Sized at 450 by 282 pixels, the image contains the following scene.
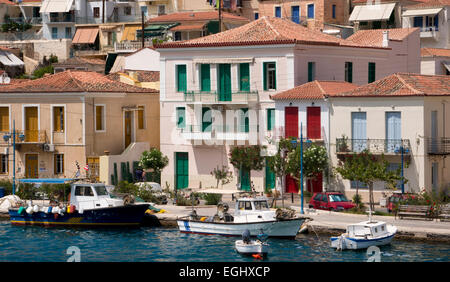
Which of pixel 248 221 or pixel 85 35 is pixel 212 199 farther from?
pixel 85 35

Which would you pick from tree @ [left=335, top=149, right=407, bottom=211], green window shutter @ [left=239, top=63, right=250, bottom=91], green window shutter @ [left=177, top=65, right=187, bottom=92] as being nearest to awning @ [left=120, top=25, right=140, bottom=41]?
green window shutter @ [left=177, top=65, right=187, bottom=92]

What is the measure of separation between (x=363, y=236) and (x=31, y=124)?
972 inches

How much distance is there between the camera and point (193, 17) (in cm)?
9281

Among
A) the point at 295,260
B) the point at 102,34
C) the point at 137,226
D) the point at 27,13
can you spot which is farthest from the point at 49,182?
the point at 27,13

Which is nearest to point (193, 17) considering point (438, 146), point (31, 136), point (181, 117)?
point (181, 117)

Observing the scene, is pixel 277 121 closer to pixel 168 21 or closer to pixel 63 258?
pixel 63 258

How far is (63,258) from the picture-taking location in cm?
3956

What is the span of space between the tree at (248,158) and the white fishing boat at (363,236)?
1223 centimetres

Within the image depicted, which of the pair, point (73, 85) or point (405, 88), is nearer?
point (405, 88)

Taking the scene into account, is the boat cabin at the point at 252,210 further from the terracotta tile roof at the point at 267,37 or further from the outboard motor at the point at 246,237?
the terracotta tile roof at the point at 267,37

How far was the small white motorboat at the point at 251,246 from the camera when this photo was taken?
3894 cm

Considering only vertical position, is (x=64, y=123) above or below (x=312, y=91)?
below

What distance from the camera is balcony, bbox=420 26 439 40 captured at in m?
84.6

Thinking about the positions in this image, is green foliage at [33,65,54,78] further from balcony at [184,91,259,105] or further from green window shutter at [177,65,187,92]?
balcony at [184,91,259,105]
